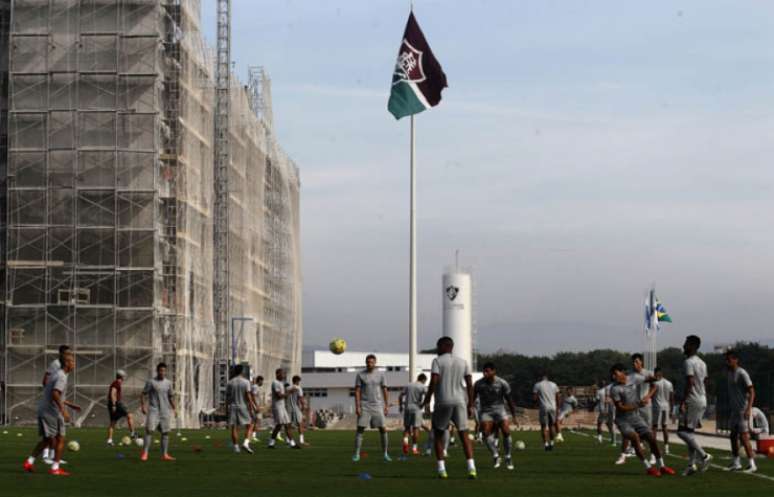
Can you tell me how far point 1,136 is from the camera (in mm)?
65188

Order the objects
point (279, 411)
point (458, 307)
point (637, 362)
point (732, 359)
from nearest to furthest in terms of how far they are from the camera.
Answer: point (732, 359), point (637, 362), point (279, 411), point (458, 307)

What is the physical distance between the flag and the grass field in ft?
69.4

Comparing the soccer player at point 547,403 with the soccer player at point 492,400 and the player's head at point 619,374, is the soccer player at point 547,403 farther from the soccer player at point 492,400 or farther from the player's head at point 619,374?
the player's head at point 619,374

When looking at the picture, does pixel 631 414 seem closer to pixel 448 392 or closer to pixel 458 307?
pixel 448 392

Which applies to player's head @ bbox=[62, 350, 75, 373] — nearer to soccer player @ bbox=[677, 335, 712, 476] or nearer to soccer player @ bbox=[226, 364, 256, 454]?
soccer player @ bbox=[677, 335, 712, 476]

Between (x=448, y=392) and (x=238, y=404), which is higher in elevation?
(x=448, y=392)

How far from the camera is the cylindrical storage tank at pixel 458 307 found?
383 feet

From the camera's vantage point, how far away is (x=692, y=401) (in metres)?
21.8

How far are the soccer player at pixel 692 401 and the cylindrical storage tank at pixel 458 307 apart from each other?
94380 mm

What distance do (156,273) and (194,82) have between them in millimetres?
11834

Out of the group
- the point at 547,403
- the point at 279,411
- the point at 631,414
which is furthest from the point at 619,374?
the point at 279,411

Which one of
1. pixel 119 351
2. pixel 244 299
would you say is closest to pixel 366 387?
pixel 119 351

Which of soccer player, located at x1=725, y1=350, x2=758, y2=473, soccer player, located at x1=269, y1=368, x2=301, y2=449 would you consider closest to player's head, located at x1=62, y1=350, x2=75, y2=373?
soccer player, located at x1=725, y1=350, x2=758, y2=473

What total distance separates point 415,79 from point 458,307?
68.8 meters
